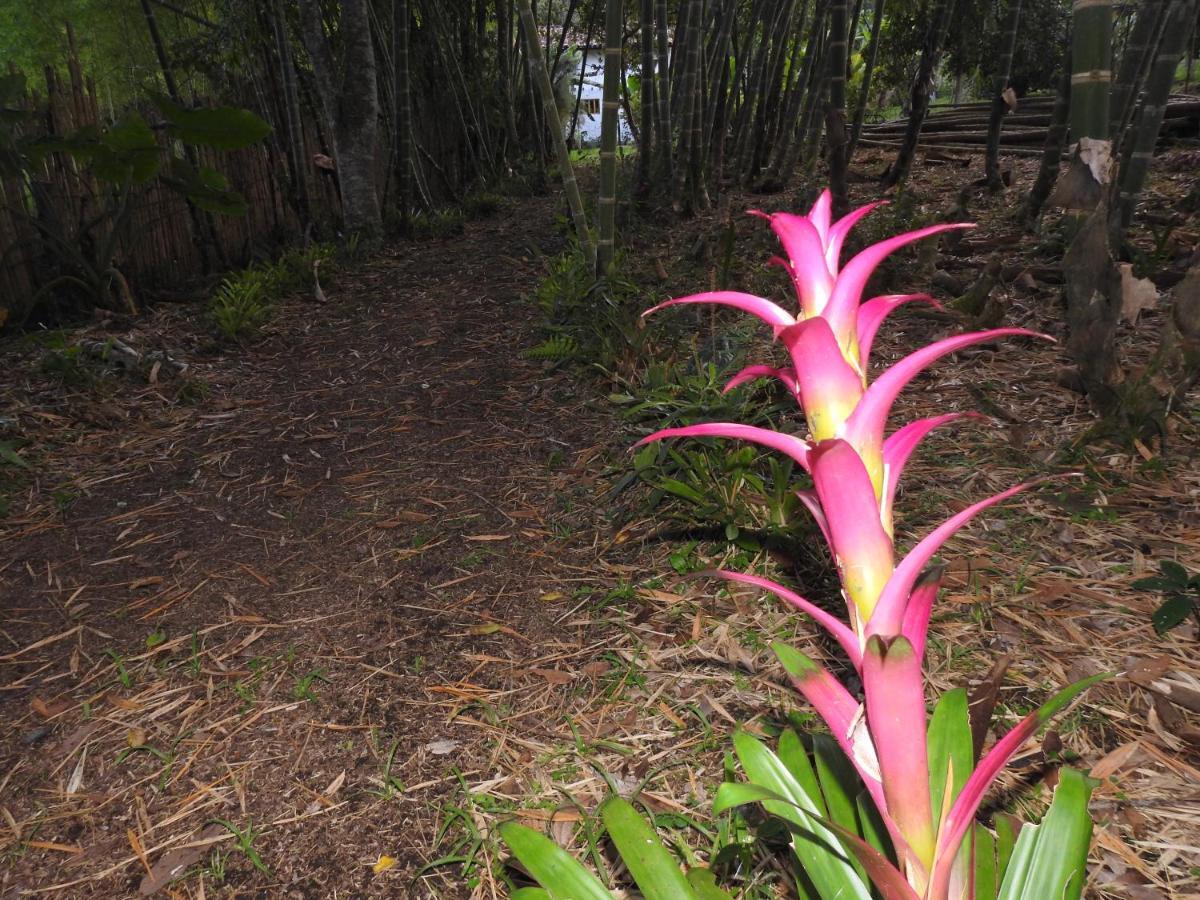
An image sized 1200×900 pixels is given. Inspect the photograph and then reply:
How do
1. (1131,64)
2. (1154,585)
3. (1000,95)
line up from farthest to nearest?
1. (1000,95)
2. (1131,64)
3. (1154,585)

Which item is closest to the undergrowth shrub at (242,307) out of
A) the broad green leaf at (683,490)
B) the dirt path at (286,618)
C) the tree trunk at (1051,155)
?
the dirt path at (286,618)

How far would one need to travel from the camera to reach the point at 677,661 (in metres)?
1.76

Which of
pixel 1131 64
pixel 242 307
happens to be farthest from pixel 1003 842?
pixel 242 307

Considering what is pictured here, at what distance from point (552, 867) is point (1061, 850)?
61 cm

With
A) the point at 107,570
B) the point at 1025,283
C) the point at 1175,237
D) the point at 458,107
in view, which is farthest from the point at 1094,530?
the point at 458,107

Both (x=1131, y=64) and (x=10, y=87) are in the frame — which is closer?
(x=1131, y=64)

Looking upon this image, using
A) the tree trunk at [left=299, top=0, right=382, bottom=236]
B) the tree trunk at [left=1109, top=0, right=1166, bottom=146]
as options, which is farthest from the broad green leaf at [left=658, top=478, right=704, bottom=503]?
the tree trunk at [left=299, top=0, right=382, bottom=236]

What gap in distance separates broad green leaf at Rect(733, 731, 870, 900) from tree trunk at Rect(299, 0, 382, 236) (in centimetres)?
584

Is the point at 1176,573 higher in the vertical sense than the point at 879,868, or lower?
lower

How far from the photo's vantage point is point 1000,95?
500cm

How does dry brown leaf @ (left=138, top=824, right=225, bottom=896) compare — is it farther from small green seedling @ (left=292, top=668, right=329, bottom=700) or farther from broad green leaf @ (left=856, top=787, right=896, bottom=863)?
broad green leaf @ (left=856, top=787, right=896, bottom=863)

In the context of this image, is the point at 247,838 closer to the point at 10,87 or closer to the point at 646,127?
the point at 10,87

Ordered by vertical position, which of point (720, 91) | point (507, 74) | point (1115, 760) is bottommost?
point (1115, 760)

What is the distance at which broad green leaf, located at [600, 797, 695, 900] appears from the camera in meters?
0.94
